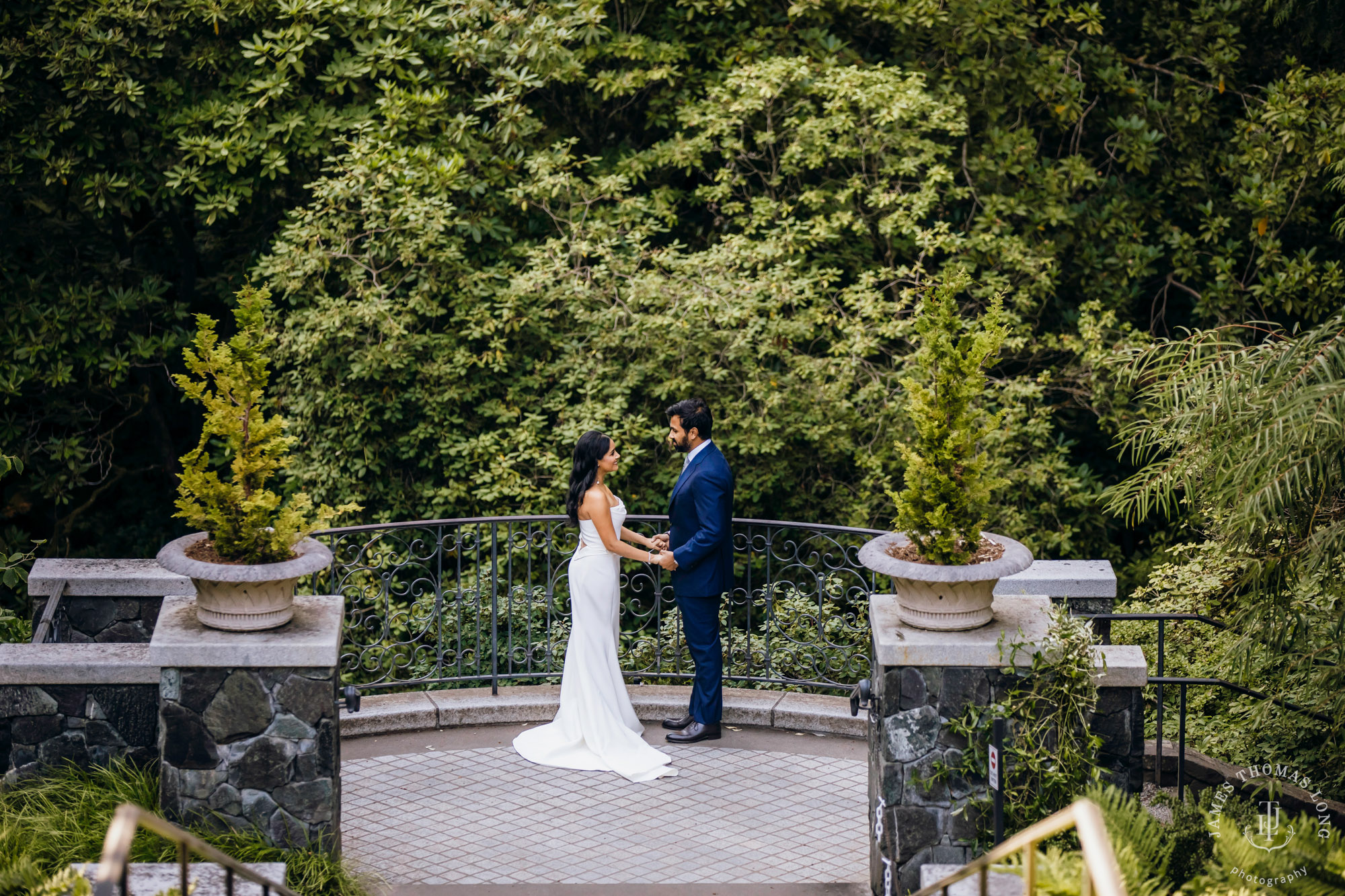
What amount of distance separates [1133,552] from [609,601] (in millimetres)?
8239

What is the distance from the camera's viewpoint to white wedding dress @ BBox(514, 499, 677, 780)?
7676 millimetres

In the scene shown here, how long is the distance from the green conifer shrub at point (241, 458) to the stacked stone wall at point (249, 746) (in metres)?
0.56

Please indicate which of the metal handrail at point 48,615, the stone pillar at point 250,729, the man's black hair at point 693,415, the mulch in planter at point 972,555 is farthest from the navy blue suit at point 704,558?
the metal handrail at point 48,615

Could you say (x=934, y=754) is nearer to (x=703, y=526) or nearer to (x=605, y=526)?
(x=703, y=526)

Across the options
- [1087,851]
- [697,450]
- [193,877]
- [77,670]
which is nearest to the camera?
[1087,851]

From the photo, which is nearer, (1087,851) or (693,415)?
(1087,851)

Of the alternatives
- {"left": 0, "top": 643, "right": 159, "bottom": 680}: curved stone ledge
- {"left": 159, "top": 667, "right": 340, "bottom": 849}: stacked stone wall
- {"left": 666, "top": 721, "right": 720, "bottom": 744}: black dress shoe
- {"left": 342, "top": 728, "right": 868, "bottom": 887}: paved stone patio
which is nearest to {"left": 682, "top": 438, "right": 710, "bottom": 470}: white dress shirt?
{"left": 666, "top": 721, "right": 720, "bottom": 744}: black dress shoe

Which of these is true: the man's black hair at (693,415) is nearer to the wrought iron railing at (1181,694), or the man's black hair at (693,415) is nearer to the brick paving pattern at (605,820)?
the brick paving pattern at (605,820)

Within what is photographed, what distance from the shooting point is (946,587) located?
5801 mm

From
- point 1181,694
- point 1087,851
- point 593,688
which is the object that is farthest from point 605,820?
point 1087,851

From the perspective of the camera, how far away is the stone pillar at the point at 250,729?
590 centimetres

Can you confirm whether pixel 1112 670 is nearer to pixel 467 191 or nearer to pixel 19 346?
pixel 467 191

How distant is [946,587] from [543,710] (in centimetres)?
341

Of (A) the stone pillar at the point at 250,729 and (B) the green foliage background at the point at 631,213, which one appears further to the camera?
(B) the green foliage background at the point at 631,213
